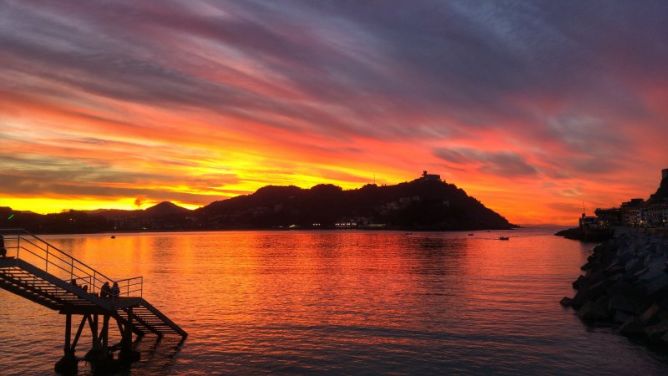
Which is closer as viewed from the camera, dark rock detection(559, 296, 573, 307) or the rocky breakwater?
the rocky breakwater

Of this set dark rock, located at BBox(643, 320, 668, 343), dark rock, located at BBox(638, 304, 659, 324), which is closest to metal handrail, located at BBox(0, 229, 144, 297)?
dark rock, located at BBox(643, 320, 668, 343)

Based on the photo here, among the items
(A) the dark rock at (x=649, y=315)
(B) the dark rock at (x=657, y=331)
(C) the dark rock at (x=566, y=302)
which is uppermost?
(A) the dark rock at (x=649, y=315)

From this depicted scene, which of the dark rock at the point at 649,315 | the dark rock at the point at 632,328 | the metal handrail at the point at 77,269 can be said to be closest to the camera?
the metal handrail at the point at 77,269

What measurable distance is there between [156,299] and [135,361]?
24.7 m

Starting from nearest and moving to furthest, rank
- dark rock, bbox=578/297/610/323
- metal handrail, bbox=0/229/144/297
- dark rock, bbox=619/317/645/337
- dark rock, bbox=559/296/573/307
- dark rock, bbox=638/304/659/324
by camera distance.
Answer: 1. metal handrail, bbox=0/229/144/297
2. dark rock, bbox=638/304/659/324
3. dark rock, bbox=619/317/645/337
4. dark rock, bbox=578/297/610/323
5. dark rock, bbox=559/296/573/307

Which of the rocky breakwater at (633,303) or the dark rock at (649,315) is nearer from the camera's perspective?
the rocky breakwater at (633,303)

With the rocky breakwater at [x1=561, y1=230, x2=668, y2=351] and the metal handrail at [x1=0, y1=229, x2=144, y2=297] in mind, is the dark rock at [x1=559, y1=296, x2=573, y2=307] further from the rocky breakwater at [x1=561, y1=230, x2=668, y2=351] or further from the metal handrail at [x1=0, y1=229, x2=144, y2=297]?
the metal handrail at [x1=0, y1=229, x2=144, y2=297]

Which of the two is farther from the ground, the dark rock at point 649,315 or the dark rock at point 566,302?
the dark rock at point 649,315

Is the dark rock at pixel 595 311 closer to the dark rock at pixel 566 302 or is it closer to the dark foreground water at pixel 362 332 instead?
the dark foreground water at pixel 362 332

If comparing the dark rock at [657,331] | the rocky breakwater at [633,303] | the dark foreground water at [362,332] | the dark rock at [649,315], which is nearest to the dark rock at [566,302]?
the rocky breakwater at [633,303]

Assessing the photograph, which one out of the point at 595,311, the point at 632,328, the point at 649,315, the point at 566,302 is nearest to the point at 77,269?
the point at 566,302

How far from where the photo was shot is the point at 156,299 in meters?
52.3

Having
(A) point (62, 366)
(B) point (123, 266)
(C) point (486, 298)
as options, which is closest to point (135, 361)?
(A) point (62, 366)

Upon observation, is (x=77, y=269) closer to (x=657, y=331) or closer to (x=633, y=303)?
(x=633, y=303)
